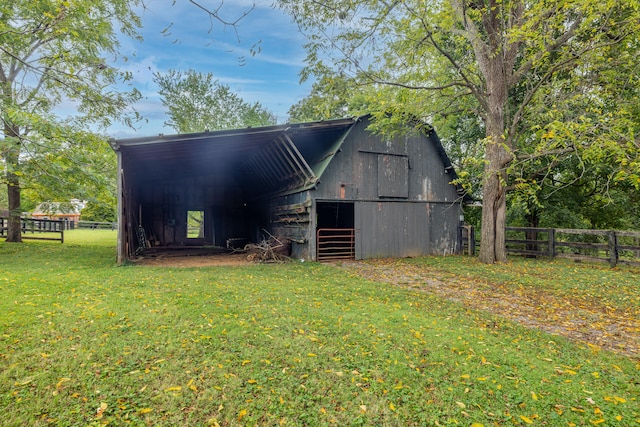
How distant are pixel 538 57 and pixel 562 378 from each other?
9.39 m

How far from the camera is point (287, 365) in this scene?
322cm

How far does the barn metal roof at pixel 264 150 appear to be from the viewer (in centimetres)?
971

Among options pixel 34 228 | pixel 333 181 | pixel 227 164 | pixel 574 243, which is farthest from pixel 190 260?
pixel 34 228

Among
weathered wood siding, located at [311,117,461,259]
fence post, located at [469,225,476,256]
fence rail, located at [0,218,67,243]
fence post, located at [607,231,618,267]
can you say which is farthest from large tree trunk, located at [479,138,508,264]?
fence rail, located at [0,218,67,243]

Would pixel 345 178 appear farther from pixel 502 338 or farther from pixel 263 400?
pixel 263 400

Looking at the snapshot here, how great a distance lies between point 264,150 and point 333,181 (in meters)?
3.49

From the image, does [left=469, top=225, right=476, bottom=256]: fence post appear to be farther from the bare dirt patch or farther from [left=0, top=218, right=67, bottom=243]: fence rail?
[left=0, top=218, right=67, bottom=243]: fence rail

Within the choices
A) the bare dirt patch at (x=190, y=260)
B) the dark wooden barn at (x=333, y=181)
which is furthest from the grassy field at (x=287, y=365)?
the dark wooden barn at (x=333, y=181)

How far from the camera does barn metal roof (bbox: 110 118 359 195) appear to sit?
9.71 metres

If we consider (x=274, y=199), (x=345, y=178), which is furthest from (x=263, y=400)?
(x=274, y=199)

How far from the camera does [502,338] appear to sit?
4082 mm

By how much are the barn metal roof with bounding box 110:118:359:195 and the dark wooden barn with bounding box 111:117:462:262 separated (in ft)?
0.11

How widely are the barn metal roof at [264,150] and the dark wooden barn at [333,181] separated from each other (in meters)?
0.03

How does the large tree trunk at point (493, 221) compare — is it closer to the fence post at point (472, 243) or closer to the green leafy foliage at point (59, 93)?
the fence post at point (472, 243)
